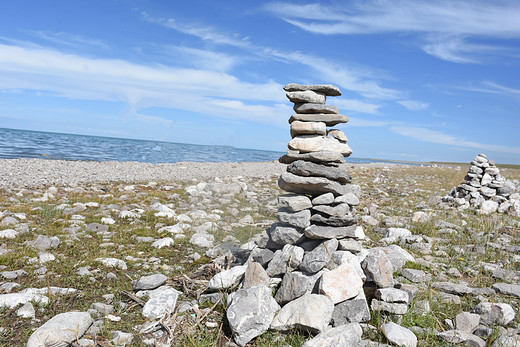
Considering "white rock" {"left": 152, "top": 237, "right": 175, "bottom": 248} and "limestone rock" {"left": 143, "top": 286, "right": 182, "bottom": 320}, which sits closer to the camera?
"limestone rock" {"left": 143, "top": 286, "right": 182, "bottom": 320}

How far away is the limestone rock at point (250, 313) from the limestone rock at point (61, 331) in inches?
77.6

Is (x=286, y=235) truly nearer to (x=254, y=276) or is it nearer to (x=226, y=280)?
(x=254, y=276)

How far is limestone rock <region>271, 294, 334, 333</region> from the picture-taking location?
4.71 metres

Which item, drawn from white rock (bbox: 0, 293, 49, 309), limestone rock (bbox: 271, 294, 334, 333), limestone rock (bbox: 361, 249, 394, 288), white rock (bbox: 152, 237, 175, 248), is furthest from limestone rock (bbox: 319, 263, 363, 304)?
white rock (bbox: 152, 237, 175, 248)

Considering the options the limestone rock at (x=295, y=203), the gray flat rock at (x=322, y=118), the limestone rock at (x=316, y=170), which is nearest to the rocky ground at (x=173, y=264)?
the limestone rock at (x=295, y=203)

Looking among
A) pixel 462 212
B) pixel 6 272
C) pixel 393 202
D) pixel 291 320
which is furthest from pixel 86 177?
pixel 462 212

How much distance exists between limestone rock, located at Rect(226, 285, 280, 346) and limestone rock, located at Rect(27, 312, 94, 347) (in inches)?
77.6

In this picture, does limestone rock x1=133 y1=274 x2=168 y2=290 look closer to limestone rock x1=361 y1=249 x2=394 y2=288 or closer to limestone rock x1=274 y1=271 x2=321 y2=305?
limestone rock x1=274 y1=271 x2=321 y2=305

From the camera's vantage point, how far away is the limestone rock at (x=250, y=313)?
4668 mm

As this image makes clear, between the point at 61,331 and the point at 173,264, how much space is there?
319 centimetres

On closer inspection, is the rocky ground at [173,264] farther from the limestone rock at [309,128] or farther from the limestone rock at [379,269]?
the limestone rock at [309,128]

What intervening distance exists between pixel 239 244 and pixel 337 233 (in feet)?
11.2

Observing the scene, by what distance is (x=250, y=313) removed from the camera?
4766 millimetres

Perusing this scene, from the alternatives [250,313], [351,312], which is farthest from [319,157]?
[250,313]
